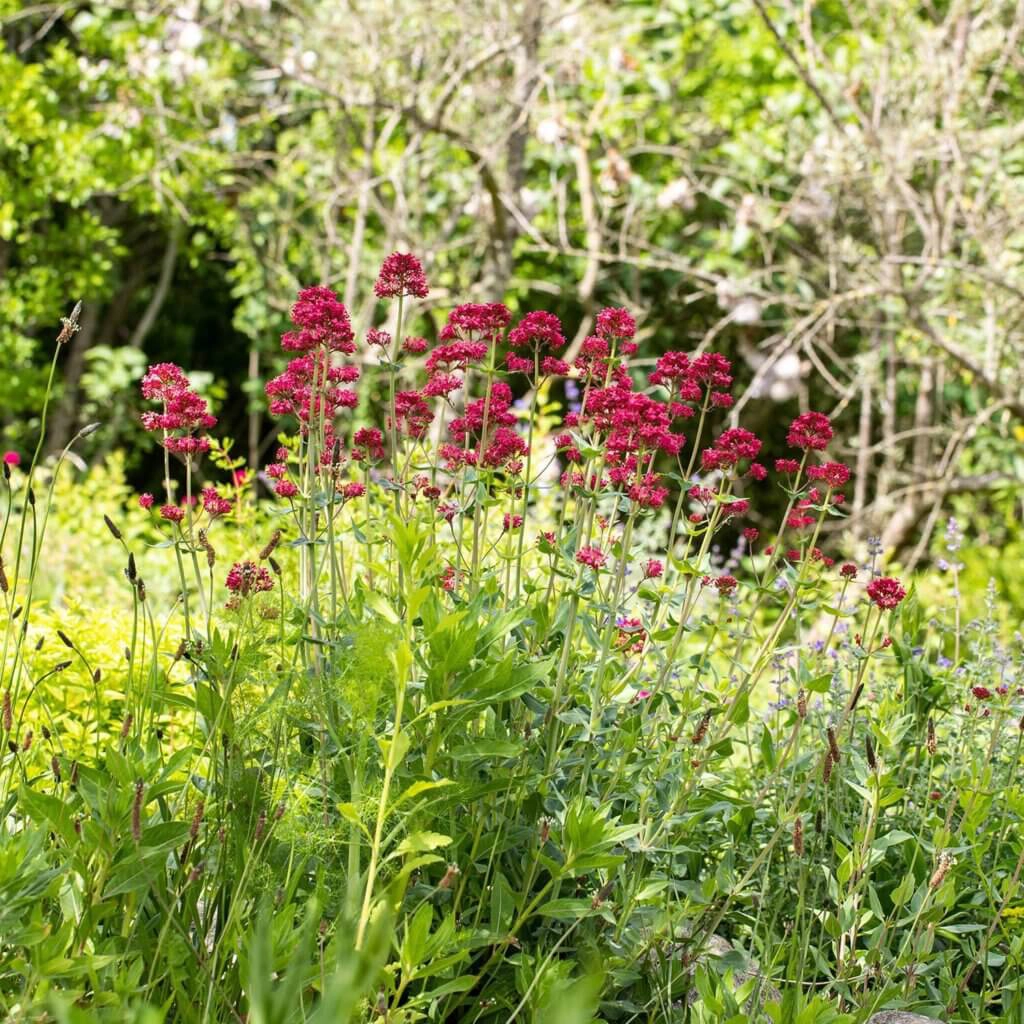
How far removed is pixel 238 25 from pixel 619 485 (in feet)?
19.5

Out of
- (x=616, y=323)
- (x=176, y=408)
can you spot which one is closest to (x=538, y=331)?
(x=616, y=323)

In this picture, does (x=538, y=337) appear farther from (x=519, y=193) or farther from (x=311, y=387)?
(x=519, y=193)

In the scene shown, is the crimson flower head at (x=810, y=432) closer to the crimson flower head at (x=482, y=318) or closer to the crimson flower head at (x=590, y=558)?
the crimson flower head at (x=590, y=558)

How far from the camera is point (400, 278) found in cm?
201

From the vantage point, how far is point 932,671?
9.04 feet

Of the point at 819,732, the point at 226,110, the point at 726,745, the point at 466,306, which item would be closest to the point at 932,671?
the point at 819,732

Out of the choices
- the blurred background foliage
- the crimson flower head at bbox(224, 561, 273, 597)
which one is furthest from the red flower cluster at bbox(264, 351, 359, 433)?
the blurred background foliage

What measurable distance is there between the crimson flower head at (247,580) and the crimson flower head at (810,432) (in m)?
0.85

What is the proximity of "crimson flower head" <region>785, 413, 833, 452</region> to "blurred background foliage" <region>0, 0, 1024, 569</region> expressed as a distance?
12.5ft

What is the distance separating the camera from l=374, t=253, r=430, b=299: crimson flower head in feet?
6.55

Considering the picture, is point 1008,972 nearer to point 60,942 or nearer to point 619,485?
point 619,485

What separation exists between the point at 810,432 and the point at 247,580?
92 centimetres

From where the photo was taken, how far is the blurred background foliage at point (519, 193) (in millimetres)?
6348

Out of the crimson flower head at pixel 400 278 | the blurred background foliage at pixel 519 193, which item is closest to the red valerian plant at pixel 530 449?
the crimson flower head at pixel 400 278
